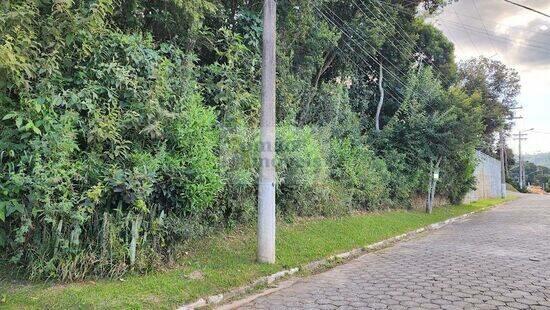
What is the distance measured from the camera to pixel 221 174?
8.58 m

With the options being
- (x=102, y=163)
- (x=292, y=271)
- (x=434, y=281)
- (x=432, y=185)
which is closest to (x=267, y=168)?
(x=292, y=271)

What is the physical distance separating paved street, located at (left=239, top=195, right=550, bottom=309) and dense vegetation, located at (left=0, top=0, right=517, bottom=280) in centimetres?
235

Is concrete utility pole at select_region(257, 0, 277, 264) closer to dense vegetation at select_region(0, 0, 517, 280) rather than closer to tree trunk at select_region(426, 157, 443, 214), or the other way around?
dense vegetation at select_region(0, 0, 517, 280)

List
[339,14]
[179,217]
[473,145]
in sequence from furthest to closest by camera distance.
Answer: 1. [473,145]
2. [339,14]
3. [179,217]

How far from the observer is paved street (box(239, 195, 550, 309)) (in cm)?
601

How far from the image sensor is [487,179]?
4172 cm

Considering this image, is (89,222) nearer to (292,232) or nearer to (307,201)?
(292,232)

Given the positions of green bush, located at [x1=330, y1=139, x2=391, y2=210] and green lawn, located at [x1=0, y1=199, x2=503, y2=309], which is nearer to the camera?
green lawn, located at [x1=0, y1=199, x2=503, y2=309]

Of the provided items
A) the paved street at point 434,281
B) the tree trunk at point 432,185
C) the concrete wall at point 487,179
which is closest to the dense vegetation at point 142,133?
the paved street at point 434,281

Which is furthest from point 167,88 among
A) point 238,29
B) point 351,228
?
point 351,228

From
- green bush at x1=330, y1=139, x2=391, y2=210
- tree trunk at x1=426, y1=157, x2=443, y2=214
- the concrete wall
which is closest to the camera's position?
green bush at x1=330, y1=139, x2=391, y2=210

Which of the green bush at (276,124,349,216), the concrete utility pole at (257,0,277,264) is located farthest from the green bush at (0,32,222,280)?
the green bush at (276,124,349,216)

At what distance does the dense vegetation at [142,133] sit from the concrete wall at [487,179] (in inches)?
906

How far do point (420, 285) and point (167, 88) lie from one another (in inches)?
211
